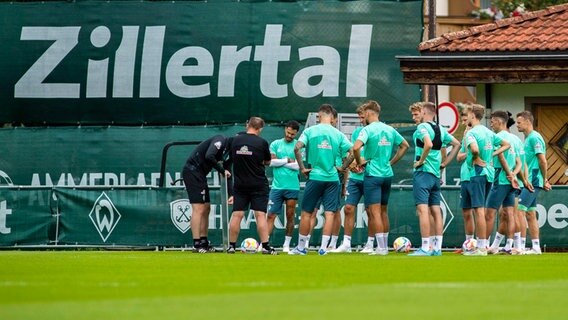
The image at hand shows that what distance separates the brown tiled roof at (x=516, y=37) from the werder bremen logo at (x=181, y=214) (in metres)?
5.86

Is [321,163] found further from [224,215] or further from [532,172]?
[532,172]

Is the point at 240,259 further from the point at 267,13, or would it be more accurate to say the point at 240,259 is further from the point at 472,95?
the point at 472,95

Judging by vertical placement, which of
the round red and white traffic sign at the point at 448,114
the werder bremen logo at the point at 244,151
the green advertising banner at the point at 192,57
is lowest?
the werder bremen logo at the point at 244,151

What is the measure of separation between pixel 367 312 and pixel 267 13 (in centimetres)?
1926

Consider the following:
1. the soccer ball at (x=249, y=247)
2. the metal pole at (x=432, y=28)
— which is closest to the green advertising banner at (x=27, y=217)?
the soccer ball at (x=249, y=247)

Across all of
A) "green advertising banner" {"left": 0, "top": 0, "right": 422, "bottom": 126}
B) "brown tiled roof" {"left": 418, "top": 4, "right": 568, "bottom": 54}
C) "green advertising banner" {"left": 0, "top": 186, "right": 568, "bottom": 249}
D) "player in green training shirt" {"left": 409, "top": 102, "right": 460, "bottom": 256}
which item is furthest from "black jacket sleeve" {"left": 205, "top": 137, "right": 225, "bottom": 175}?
"brown tiled roof" {"left": 418, "top": 4, "right": 568, "bottom": 54}

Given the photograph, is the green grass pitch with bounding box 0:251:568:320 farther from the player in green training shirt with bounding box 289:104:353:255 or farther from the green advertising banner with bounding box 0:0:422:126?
the green advertising banner with bounding box 0:0:422:126

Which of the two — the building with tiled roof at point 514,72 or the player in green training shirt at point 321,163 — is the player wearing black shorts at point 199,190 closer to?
the player in green training shirt at point 321,163

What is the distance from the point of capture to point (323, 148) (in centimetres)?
2148

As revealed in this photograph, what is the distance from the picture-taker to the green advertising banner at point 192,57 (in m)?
28.5

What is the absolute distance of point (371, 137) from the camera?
834 inches

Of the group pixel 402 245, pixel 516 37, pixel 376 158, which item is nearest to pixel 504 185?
pixel 376 158

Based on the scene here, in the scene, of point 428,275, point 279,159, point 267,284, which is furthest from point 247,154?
point 267,284

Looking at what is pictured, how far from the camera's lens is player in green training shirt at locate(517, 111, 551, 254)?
72.5 ft
